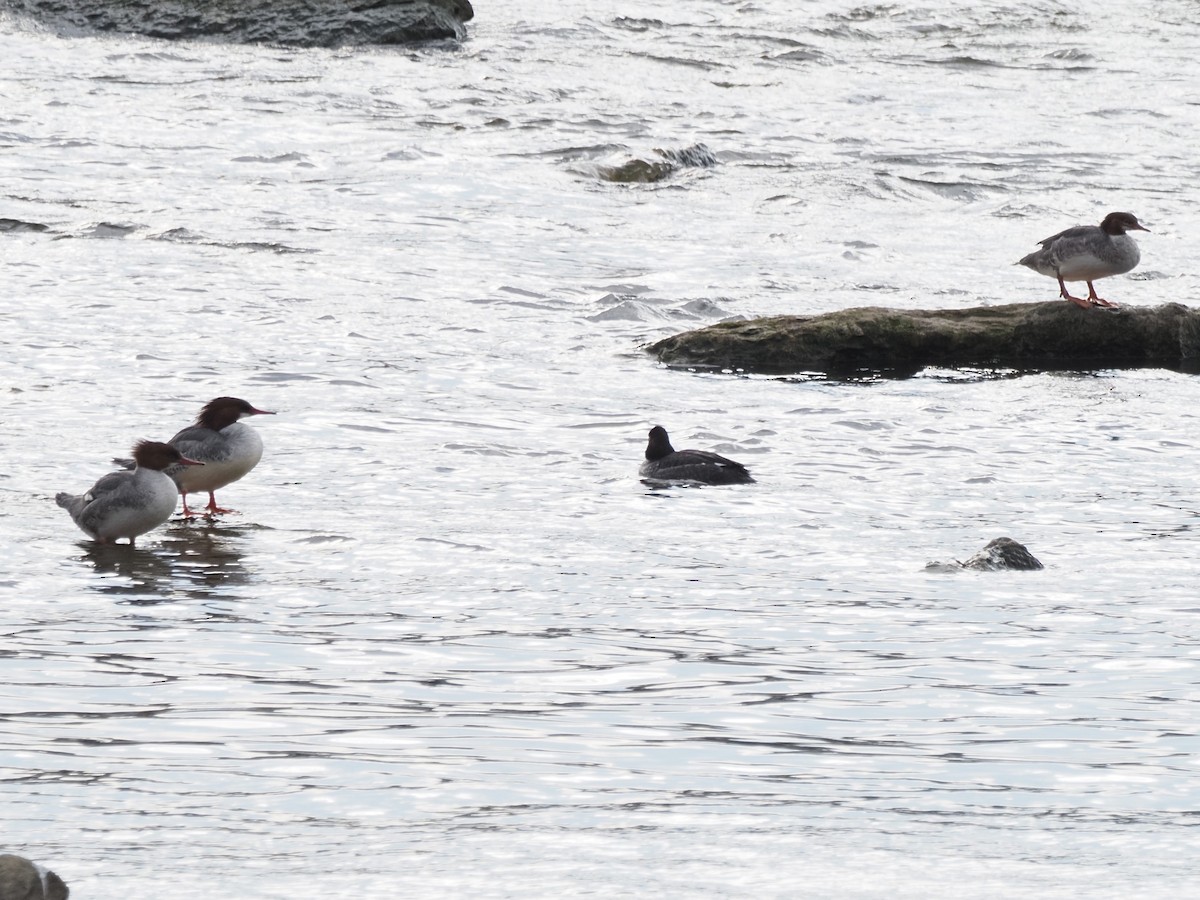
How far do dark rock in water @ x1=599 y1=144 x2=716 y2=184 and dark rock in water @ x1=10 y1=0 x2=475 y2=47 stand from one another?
817 centimetres

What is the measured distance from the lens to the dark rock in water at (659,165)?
21.4m

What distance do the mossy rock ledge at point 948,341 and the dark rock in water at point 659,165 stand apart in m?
7.64

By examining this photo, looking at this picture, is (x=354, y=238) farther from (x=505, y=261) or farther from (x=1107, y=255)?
(x=1107, y=255)

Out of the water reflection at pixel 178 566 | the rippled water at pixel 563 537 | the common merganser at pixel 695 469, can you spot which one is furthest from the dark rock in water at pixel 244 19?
the water reflection at pixel 178 566

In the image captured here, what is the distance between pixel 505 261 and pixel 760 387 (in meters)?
4.62

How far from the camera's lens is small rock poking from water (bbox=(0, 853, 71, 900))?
433 centimetres

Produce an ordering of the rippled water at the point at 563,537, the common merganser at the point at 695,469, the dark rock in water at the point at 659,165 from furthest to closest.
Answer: the dark rock in water at the point at 659,165 < the common merganser at the point at 695,469 < the rippled water at the point at 563,537

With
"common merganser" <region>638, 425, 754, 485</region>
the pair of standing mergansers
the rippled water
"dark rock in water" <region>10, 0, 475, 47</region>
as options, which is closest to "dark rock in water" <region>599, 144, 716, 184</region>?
the rippled water

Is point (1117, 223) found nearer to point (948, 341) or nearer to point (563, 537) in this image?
point (948, 341)

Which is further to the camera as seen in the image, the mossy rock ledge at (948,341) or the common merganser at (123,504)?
the mossy rock ledge at (948,341)

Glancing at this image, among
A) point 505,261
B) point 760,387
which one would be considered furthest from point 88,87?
point 760,387

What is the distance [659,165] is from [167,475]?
42.5 feet

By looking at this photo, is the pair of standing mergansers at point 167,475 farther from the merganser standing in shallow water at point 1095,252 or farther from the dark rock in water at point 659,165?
the dark rock in water at point 659,165

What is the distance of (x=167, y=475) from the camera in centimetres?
969
